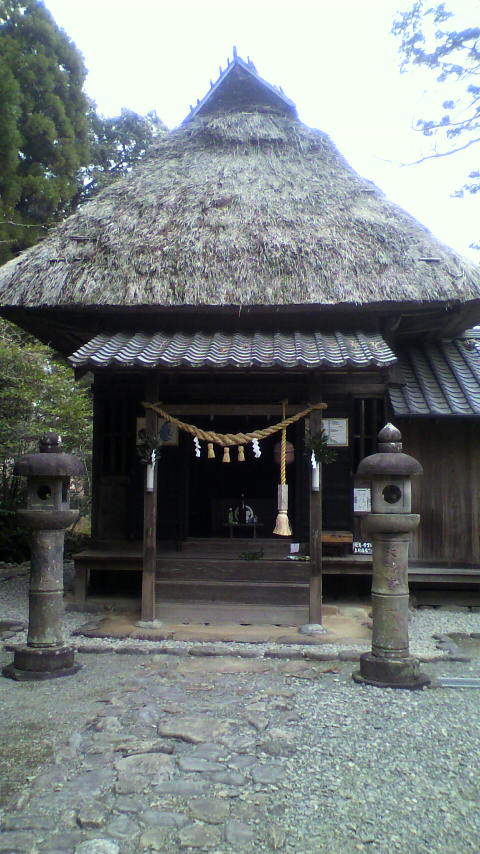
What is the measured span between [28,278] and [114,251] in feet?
3.83

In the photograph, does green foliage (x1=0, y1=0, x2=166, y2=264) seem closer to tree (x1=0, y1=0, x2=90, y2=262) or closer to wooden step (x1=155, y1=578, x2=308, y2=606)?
tree (x1=0, y1=0, x2=90, y2=262)

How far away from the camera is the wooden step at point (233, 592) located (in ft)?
25.2

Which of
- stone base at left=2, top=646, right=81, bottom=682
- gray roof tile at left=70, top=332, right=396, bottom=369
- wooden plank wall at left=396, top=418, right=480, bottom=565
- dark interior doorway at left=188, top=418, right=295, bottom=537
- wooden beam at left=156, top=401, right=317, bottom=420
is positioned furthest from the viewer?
dark interior doorway at left=188, top=418, right=295, bottom=537

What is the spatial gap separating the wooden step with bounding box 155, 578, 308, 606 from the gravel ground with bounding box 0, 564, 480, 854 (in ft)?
4.31

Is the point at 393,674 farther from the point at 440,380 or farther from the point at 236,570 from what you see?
the point at 440,380

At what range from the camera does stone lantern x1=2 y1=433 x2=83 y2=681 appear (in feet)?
18.0

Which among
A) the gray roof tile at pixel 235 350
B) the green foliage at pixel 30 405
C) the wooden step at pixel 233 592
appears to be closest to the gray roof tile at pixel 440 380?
the gray roof tile at pixel 235 350

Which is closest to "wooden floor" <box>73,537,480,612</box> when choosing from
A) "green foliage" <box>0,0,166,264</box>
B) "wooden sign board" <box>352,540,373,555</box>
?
"wooden sign board" <box>352,540,373,555</box>

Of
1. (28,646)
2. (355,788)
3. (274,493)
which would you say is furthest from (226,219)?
(355,788)

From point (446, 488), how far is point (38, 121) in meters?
15.1

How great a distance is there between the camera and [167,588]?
773 centimetres

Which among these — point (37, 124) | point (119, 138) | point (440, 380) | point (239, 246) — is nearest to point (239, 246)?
point (239, 246)

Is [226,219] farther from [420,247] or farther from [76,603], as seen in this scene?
[76,603]

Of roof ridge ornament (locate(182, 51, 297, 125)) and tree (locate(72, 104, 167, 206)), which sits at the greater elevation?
tree (locate(72, 104, 167, 206))
